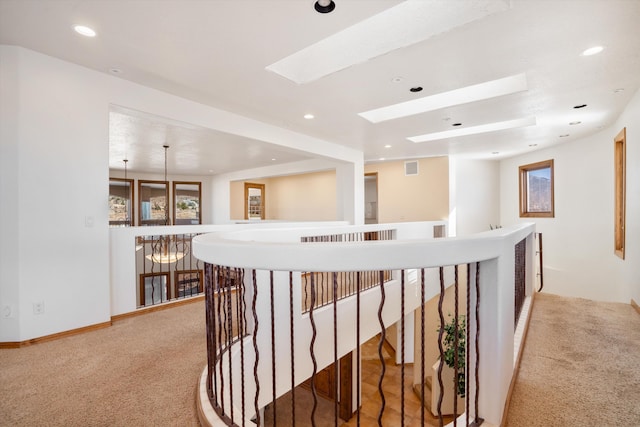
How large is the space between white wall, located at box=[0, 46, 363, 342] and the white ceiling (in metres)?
0.22

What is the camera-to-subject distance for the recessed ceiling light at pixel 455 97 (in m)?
3.80

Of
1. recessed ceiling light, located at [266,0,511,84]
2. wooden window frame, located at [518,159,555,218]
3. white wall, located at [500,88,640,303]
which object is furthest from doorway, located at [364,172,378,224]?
recessed ceiling light, located at [266,0,511,84]

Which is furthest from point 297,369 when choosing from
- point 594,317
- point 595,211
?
point 595,211

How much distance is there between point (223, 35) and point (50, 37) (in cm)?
145

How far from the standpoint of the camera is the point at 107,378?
2.18 m

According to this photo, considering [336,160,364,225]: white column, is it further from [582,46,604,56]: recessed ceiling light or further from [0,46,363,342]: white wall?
[0,46,363,342]: white wall

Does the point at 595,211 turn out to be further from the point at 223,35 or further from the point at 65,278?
the point at 65,278

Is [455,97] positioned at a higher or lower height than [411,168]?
higher

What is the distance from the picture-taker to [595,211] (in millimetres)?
5777

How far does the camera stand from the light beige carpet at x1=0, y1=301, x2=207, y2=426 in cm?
178

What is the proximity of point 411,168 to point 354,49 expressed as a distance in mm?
6055

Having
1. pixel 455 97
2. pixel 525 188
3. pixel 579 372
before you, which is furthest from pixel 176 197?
pixel 579 372

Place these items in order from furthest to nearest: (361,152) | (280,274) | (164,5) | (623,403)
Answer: (361,152) → (280,274) → (164,5) → (623,403)

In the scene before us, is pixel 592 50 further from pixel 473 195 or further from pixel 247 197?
pixel 247 197
